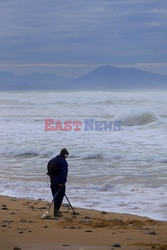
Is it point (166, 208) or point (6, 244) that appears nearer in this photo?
point (6, 244)

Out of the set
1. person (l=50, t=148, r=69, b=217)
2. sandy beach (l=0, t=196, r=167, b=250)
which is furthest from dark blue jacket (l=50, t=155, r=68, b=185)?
sandy beach (l=0, t=196, r=167, b=250)

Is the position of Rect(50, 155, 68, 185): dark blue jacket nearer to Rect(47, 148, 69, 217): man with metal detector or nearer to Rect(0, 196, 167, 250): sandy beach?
Rect(47, 148, 69, 217): man with metal detector

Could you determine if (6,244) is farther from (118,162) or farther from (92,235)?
(118,162)

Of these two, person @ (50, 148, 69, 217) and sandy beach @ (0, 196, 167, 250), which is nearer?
sandy beach @ (0, 196, 167, 250)

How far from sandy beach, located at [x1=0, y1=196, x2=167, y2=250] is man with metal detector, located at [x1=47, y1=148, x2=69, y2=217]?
280mm

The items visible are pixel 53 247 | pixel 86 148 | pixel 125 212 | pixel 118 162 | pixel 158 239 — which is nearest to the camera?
pixel 53 247

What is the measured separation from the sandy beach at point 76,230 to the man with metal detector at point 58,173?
0.92 ft

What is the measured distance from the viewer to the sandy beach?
8.16 m

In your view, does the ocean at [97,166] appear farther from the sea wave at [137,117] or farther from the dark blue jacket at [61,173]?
the sea wave at [137,117]

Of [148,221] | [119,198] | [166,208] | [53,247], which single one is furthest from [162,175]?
[53,247]

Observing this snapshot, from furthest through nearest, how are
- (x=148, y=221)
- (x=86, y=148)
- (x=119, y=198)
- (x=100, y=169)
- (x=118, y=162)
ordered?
(x=86, y=148), (x=118, y=162), (x=100, y=169), (x=119, y=198), (x=148, y=221)

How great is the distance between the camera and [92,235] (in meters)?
9.03

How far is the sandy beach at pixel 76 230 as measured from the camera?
8156 millimetres

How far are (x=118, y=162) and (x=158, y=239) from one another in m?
10.8
